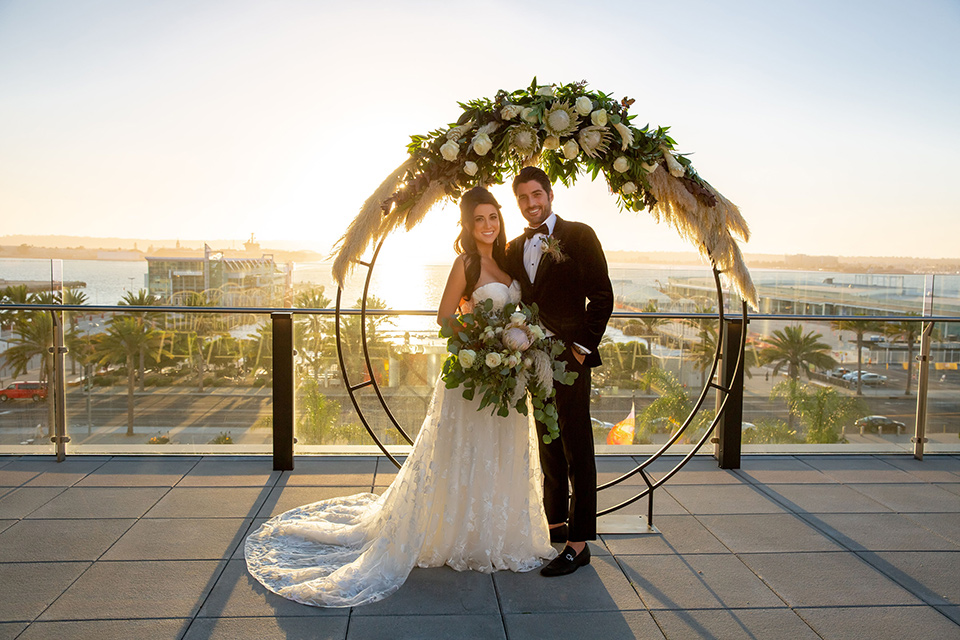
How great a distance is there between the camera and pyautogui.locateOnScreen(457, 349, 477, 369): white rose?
2.59 m

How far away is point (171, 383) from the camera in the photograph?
444cm

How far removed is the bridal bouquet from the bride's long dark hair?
0.17 meters

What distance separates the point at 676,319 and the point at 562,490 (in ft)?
6.46

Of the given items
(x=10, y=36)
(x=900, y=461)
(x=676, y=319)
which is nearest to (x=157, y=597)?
(x=676, y=319)

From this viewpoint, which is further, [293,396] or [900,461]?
[900,461]

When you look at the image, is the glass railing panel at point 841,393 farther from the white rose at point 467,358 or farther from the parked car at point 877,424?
the white rose at point 467,358

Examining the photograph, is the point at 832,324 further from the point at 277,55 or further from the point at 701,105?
the point at 277,55

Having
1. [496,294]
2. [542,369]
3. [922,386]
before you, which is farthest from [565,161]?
[922,386]

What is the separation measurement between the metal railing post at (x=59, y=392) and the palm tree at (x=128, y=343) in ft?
0.78

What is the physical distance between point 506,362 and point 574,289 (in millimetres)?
516

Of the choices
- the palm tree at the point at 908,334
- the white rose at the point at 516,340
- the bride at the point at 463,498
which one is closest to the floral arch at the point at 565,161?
the bride at the point at 463,498

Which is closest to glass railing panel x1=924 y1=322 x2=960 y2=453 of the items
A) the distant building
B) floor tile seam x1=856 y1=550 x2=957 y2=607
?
floor tile seam x1=856 y1=550 x2=957 y2=607

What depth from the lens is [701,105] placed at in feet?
18.1

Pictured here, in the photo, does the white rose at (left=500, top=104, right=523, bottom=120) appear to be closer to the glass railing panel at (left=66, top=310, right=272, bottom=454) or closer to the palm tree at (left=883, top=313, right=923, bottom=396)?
the glass railing panel at (left=66, top=310, right=272, bottom=454)
